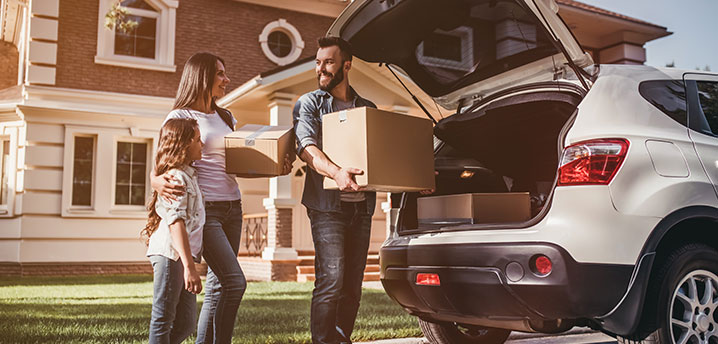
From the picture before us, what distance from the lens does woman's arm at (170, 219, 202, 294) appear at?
3318 millimetres

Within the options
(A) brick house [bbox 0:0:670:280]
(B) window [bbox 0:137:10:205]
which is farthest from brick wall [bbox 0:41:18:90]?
(B) window [bbox 0:137:10:205]

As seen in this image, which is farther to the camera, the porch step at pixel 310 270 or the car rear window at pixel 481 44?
the porch step at pixel 310 270

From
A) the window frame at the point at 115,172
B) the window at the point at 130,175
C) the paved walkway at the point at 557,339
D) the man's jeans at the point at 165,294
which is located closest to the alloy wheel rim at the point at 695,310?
the paved walkway at the point at 557,339

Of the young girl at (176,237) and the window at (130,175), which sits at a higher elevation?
the window at (130,175)

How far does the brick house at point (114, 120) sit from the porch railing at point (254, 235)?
37 millimetres

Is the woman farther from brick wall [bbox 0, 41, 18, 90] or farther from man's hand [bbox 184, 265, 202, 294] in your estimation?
brick wall [bbox 0, 41, 18, 90]

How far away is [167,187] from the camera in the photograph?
340cm

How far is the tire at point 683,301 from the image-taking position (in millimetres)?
3418

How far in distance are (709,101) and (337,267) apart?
2.56 meters

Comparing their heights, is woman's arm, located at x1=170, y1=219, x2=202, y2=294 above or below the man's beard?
below

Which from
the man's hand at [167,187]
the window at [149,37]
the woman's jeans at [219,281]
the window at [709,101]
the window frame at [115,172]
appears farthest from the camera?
the window at [149,37]

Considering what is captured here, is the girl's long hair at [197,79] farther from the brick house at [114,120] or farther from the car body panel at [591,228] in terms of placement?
the brick house at [114,120]

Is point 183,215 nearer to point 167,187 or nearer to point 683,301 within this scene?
point 167,187

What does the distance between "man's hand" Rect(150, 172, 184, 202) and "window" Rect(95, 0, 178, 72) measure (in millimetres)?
12019
